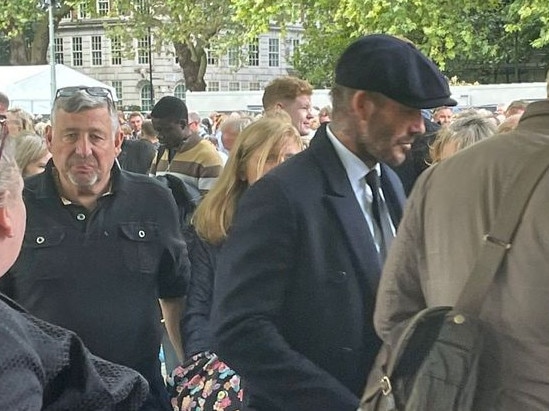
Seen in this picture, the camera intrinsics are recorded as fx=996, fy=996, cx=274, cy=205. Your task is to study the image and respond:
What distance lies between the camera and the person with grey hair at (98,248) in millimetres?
3414

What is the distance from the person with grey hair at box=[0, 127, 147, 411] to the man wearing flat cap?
0.93 m

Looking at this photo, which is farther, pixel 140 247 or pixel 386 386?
pixel 140 247

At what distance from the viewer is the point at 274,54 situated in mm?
60000

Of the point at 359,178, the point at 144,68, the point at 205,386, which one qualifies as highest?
the point at 359,178

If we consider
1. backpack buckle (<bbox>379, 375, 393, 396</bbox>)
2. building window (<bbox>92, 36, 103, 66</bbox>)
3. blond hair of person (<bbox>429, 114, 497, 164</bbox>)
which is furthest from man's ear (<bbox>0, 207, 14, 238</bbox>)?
building window (<bbox>92, 36, 103, 66</bbox>)

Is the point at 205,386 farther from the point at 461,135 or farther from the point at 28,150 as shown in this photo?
the point at 28,150

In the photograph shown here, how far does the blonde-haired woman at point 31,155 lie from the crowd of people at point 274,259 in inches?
72.3

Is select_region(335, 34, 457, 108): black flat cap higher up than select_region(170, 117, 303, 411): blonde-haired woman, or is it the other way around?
select_region(335, 34, 457, 108): black flat cap

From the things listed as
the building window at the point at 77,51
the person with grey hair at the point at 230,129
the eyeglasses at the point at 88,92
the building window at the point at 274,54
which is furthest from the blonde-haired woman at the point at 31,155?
the building window at the point at 77,51

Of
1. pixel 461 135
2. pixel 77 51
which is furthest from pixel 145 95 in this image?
pixel 461 135

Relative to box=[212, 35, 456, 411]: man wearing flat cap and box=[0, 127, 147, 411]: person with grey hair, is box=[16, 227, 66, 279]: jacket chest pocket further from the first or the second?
box=[0, 127, 147, 411]: person with grey hair

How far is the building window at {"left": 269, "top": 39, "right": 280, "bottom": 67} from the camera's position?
196 feet

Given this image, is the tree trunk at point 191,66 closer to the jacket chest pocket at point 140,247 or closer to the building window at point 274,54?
the building window at point 274,54

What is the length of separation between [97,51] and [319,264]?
196ft
